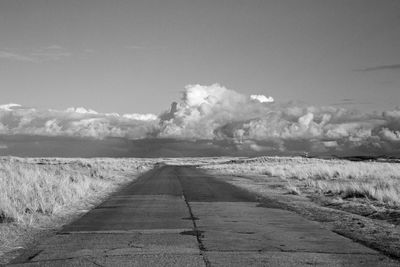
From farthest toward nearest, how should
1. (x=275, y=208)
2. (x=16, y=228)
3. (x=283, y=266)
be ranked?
(x=275, y=208) < (x=16, y=228) < (x=283, y=266)

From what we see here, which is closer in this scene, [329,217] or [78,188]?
[329,217]

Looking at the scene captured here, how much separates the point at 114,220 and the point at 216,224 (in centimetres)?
306

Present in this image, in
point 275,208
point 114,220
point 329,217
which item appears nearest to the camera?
point 114,220

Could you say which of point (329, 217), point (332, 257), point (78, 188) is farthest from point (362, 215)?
point (78, 188)

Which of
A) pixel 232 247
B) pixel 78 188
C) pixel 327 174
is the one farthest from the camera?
pixel 327 174

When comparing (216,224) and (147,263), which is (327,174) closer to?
(216,224)

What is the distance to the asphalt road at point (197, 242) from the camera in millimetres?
8008

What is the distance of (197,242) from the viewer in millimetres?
9727

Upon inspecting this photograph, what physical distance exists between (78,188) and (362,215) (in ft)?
43.0

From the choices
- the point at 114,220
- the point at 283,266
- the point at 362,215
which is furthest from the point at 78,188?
the point at 283,266

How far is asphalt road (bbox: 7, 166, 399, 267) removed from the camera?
8.01m

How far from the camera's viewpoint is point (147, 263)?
7766mm

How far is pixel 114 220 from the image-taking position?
43.9 feet

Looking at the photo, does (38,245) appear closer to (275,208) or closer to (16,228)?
(16,228)
